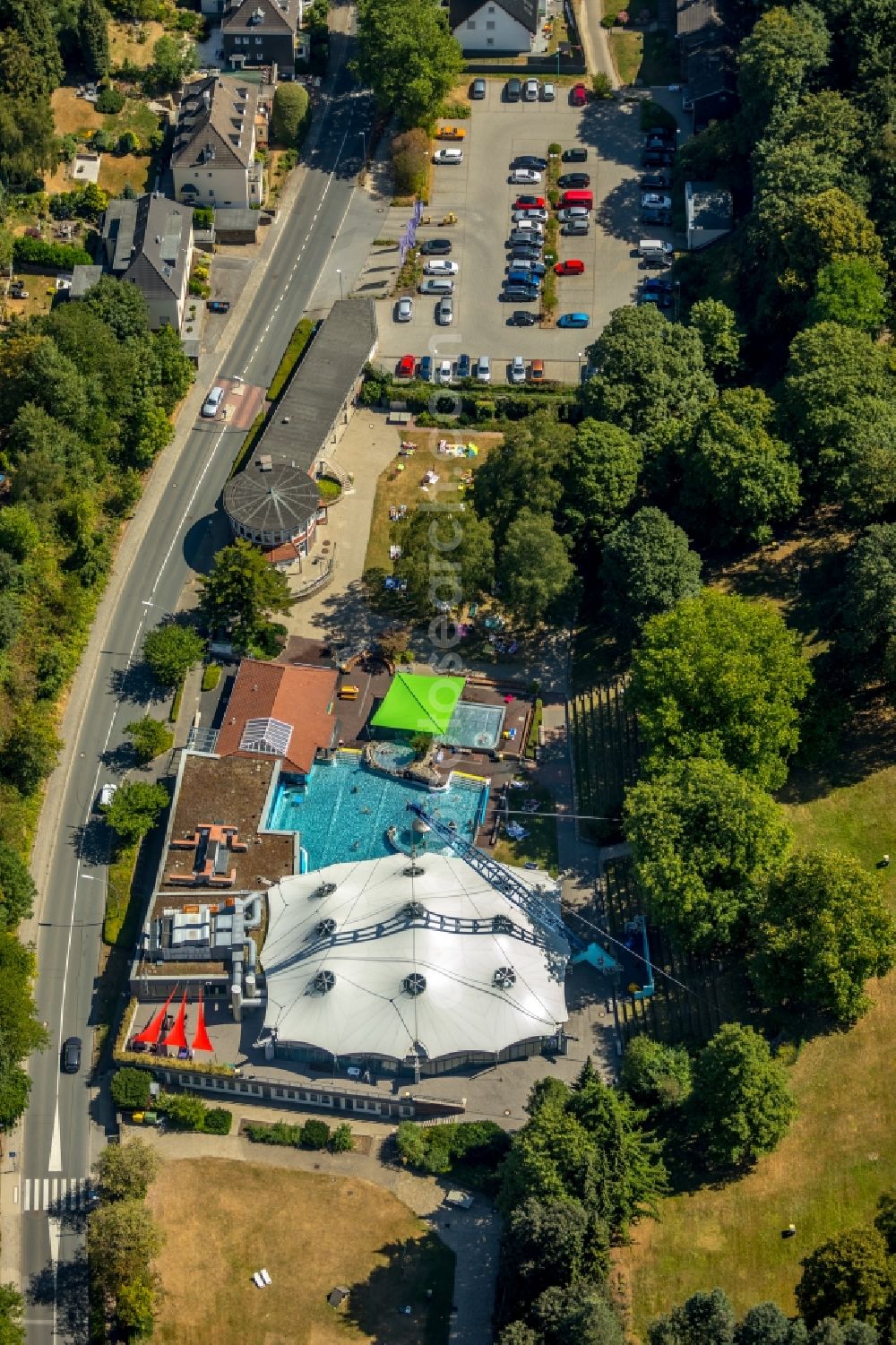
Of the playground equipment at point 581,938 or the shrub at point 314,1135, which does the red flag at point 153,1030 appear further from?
the playground equipment at point 581,938

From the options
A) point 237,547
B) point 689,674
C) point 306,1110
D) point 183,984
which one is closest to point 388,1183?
point 306,1110

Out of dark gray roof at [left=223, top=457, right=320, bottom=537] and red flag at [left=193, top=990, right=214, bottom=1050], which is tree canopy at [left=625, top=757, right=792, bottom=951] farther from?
dark gray roof at [left=223, top=457, right=320, bottom=537]

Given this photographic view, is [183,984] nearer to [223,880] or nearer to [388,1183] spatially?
[223,880]

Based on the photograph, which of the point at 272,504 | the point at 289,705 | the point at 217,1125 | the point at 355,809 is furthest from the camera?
the point at 272,504

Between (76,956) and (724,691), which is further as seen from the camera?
(76,956)

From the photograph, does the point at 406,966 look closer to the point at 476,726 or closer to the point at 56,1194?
the point at 476,726

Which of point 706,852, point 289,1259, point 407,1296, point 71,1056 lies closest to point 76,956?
point 71,1056

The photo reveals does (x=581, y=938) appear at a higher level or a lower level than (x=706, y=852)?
lower
